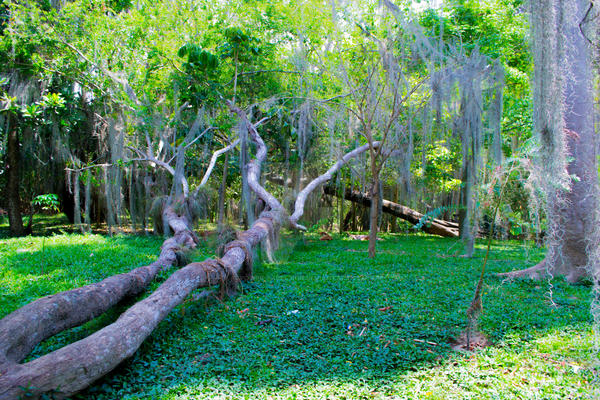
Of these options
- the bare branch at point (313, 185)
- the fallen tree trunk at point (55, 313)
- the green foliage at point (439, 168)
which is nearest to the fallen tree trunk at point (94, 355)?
the fallen tree trunk at point (55, 313)

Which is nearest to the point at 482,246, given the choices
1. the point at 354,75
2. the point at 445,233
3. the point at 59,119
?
the point at 445,233

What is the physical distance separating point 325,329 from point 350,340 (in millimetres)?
307

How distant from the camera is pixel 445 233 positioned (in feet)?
38.8

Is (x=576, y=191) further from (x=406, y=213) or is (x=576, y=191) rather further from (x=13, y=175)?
(x=13, y=175)

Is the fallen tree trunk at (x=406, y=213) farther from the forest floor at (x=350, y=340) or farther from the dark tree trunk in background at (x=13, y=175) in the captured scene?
the dark tree trunk in background at (x=13, y=175)

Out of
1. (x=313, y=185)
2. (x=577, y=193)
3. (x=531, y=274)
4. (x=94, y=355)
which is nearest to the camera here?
(x=94, y=355)

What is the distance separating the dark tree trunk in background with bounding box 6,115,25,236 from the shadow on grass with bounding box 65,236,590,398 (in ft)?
26.0

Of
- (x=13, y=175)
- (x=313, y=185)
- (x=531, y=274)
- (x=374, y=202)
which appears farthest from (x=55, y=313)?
(x=13, y=175)

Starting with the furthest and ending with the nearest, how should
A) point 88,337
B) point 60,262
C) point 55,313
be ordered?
point 60,262
point 55,313
point 88,337

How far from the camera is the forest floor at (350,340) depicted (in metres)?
2.35

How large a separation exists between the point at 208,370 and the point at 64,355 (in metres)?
0.88

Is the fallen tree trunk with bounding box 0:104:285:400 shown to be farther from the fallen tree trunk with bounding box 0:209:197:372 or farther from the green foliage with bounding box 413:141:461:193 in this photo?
the green foliage with bounding box 413:141:461:193

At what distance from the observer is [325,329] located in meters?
3.31

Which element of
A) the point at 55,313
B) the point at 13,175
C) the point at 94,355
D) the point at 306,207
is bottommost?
the point at 94,355
